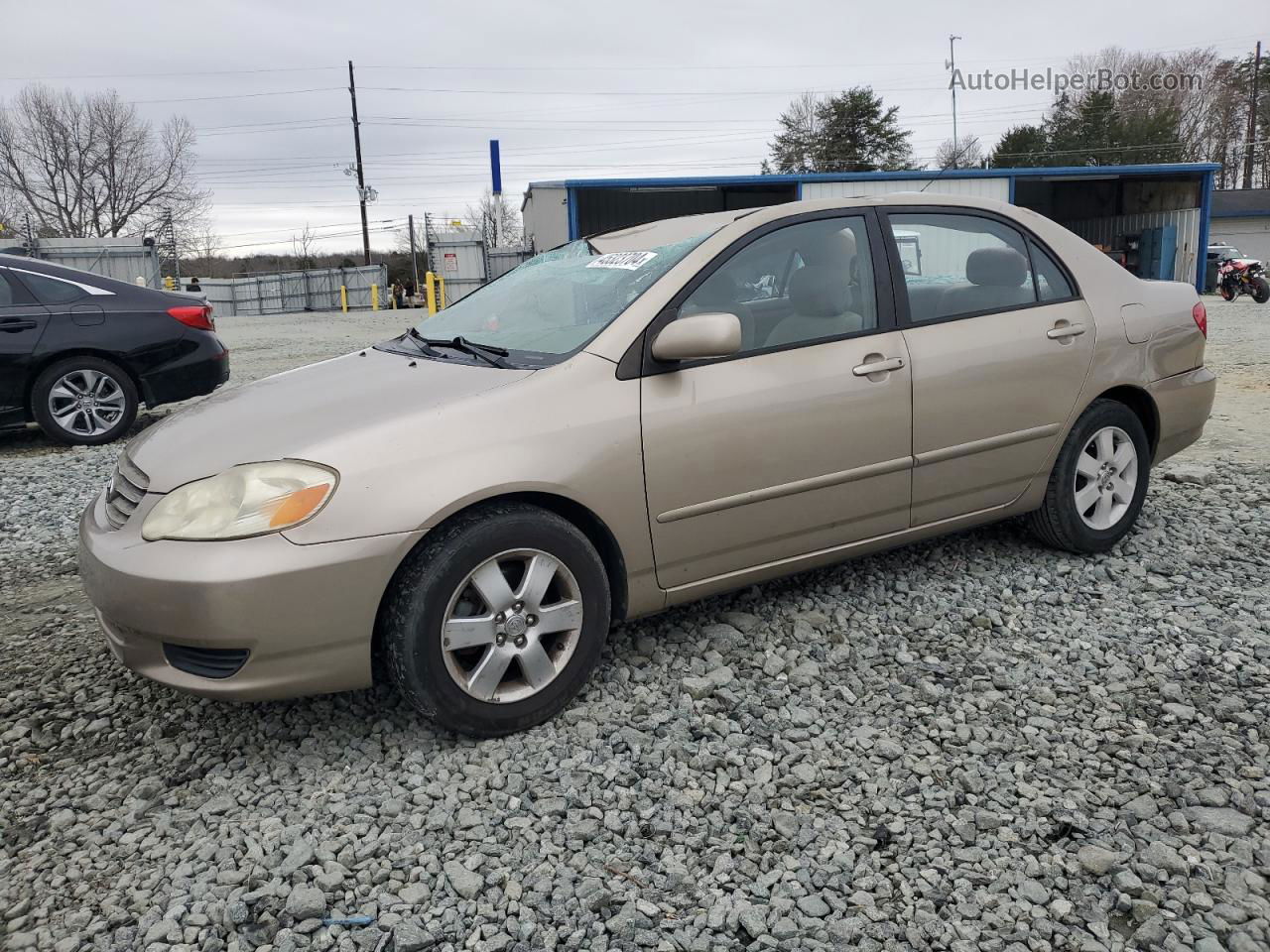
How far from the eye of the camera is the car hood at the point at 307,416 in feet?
9.01

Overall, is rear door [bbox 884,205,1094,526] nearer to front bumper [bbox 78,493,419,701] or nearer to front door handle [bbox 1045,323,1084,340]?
front door handle [bbox 1045,323,1084,340]

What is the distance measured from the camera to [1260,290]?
72.4 ft

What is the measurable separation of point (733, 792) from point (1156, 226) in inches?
1255

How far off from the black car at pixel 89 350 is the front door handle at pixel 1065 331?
6.51 m

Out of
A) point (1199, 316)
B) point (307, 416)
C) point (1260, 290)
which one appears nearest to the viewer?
point (307, 416)

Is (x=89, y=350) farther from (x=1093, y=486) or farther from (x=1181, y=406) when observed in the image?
(x=1181, y=406)

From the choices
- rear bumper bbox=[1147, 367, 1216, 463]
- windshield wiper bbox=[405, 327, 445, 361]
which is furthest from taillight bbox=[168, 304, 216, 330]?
rear bumper bbox=[1147, 367, 1216, 463]

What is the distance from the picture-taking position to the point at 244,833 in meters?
2.48

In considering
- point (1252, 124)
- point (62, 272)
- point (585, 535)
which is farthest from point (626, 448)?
point (1252, 124)

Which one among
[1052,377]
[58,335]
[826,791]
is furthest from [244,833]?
[58,335]

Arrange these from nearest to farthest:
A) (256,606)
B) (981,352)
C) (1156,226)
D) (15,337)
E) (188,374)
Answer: (256,606) → (981,352) → (15,337) → (188,374) → (1156,226)

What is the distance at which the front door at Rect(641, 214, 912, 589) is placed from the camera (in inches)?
121

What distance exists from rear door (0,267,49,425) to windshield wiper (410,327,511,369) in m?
5.12

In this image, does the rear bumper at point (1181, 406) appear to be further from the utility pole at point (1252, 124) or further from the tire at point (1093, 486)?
the utility pole at point (1252, 124)
